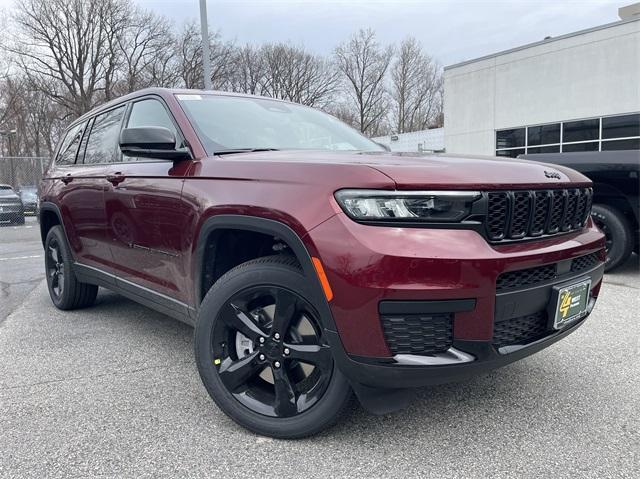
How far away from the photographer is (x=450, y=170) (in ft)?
6.68

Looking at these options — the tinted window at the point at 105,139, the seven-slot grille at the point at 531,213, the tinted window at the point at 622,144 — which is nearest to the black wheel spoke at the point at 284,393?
the seven-slot grille at the point at 531,213

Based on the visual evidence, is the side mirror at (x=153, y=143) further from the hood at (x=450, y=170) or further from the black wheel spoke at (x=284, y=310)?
the black wheel spoke at (x=284, y=310)

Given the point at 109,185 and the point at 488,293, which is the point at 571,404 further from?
the point at 109,185

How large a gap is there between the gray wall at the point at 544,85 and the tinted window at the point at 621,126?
217mm

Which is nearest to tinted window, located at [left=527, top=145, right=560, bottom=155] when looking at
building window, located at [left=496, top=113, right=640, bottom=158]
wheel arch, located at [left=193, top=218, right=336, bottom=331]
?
building window, located at [left=496, top=113, right=640, bottom=158]

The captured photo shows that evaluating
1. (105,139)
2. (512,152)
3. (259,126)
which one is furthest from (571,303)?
(512,152)

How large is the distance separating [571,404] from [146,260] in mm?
2567

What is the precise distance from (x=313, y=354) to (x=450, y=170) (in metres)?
0.96

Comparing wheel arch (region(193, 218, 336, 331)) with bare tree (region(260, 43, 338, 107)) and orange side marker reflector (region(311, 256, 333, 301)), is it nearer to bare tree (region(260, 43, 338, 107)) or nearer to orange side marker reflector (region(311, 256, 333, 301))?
orange side marker reflector (region(311, 256, 333, 301))

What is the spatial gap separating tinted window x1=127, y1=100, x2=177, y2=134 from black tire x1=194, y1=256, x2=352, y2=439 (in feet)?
3.77

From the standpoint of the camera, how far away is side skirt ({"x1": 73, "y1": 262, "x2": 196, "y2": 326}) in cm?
295

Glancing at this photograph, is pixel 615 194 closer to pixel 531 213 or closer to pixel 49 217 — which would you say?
pixel 531 213

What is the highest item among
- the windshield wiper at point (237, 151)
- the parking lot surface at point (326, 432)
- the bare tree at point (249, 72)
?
the bare tree at point (249, 72)

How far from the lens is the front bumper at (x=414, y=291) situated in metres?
1.87
